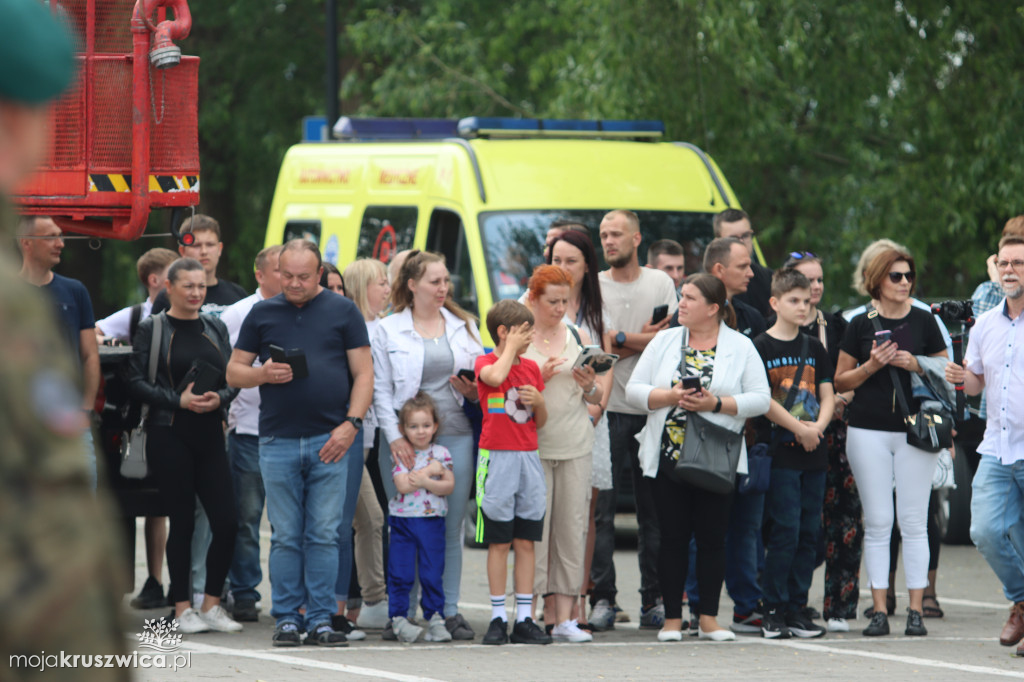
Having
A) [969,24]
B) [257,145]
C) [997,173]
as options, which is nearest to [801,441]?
[997,173]

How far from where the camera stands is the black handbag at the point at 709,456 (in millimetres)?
7566

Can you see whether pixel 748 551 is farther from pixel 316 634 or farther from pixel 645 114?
pixel 645 114

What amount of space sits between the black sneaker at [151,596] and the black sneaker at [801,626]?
12.2 feet

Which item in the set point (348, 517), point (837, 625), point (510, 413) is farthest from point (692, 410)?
point (348, 517)

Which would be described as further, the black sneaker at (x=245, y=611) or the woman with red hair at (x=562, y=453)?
the black sneaker at (x=245, y=611)

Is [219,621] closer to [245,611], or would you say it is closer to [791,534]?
[245,611]

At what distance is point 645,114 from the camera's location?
15.4 metres

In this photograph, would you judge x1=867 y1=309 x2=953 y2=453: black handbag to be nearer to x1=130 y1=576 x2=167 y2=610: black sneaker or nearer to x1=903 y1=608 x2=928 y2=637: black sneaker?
x1=903 y1=608 x2=928 y2=637: black sneaker

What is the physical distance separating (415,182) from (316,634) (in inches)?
194

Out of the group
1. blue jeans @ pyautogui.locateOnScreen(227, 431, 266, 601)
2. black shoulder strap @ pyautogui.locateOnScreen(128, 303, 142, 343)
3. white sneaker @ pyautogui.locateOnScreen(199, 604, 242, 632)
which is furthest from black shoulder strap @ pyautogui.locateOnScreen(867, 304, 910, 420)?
black shoulder strap @ pyautogui.locateOnScreen(128, 303, 142, 343)

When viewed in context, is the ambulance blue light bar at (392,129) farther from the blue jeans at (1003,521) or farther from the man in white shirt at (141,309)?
the blue jeans at (1003,521)

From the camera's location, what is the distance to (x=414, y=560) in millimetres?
7898

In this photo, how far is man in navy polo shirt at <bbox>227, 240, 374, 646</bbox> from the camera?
7.61m

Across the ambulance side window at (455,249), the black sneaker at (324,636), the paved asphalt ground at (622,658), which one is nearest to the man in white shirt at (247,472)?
the paved asphalt ground at (622,658)
